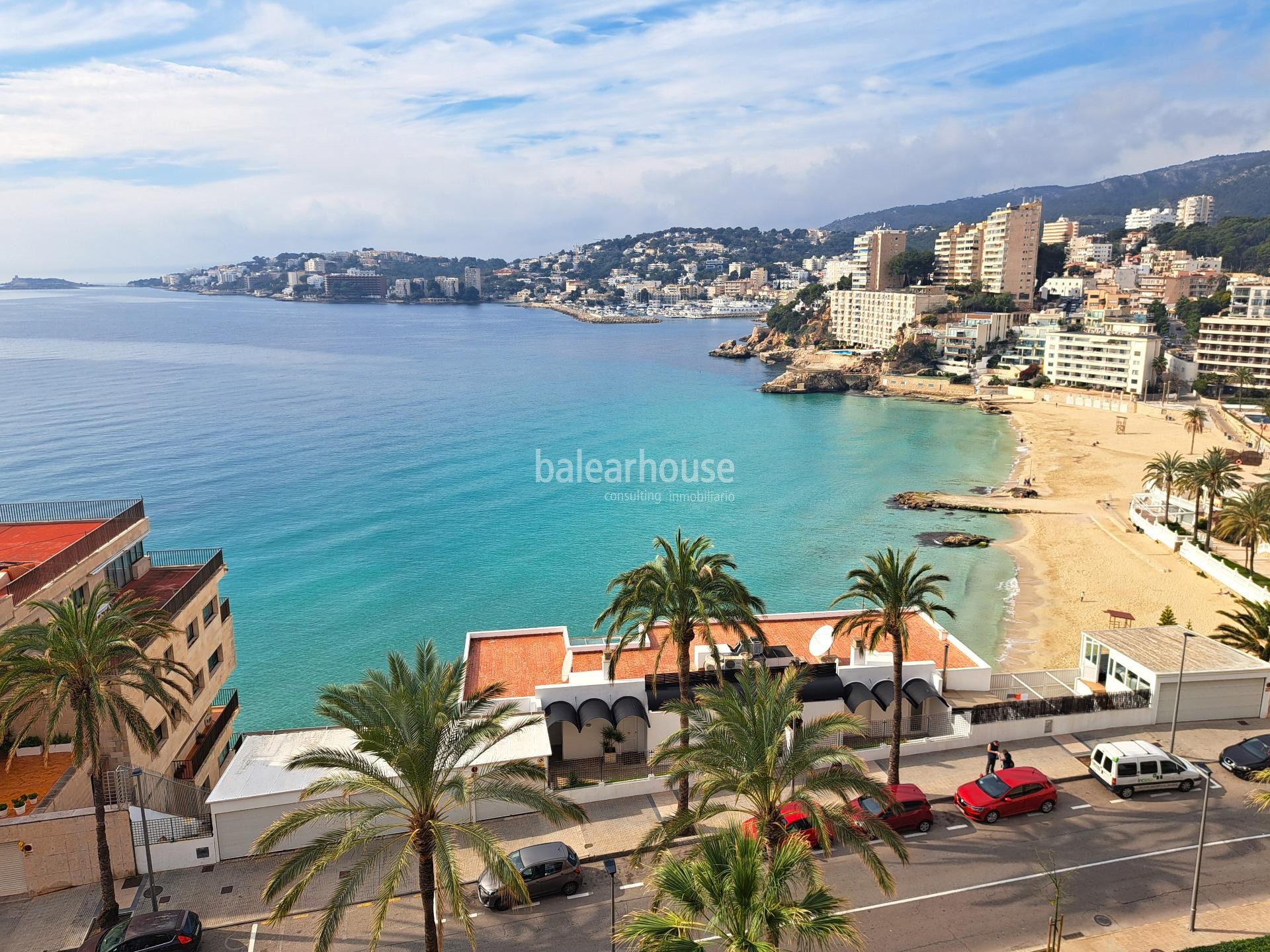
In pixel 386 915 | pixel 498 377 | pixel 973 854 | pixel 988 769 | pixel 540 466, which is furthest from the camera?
pixel 498 377

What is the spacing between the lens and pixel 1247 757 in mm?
21719

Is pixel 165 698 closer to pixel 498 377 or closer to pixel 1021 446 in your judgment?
pixel 1021 446

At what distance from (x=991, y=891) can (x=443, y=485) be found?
6246cm

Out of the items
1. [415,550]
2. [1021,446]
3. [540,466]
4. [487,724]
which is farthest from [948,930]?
[1021,446]

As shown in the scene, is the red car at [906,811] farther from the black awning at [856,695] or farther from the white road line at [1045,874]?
the black awning at [856,695]

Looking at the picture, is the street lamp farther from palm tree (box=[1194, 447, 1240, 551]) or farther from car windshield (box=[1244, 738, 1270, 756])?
palm tree (box=[1194, 447, 1240, 551])

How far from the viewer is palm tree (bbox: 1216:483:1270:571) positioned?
3891 centimetres

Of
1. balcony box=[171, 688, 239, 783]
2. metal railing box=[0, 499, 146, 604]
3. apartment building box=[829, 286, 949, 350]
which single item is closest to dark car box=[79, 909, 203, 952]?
balcony box=[171, 688, 239, 783]

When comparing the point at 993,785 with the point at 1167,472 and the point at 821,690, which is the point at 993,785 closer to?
the point at 821,690

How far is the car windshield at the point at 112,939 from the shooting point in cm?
1509

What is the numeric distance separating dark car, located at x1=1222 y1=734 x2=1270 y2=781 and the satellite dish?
11.1 metres

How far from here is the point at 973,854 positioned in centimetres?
1844

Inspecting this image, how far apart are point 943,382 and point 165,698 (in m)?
130

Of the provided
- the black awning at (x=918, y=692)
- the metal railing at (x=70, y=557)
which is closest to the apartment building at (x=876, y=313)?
the black awning at (x=918, y=692)
